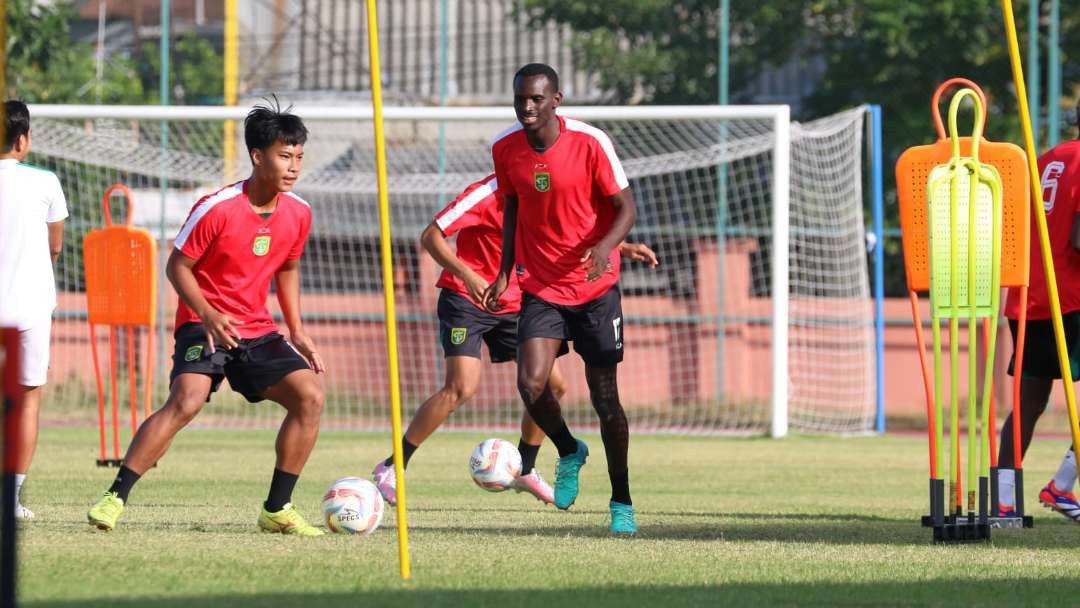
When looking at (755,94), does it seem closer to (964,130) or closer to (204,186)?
(964,130)

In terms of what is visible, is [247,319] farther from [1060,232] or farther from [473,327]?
[1060,232]

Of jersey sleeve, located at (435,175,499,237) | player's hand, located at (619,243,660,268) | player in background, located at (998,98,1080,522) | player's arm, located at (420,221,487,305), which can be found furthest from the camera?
jersey sleeve, located at (435,175,499,237)

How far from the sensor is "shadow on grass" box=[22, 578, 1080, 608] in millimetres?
5188

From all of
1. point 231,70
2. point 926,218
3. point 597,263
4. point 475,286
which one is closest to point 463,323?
point 475,286

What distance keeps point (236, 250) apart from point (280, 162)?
1.48ft

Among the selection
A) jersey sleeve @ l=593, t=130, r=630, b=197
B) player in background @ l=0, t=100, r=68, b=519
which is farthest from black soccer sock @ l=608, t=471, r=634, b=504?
player in background @ l=0, t=100, r=68, b=519

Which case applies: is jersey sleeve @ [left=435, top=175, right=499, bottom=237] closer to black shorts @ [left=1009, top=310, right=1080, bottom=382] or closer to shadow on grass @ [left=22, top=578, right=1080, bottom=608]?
black shorts @ [left=1009, top=310, right=1080, bottom=382]

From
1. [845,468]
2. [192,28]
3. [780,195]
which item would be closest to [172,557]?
[845,468]

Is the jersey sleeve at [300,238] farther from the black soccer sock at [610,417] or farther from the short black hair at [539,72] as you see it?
the black soccer sock at [610,417]

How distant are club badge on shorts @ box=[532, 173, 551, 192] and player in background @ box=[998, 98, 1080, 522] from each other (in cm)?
246

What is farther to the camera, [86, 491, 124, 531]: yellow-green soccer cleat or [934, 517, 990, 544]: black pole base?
[934, 517, 990, 544]: black pole base

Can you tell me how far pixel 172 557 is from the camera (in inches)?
247

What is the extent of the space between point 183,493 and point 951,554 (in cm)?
476

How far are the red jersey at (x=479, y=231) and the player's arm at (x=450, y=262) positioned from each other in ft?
0.61
